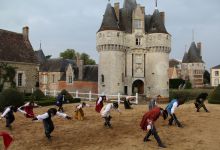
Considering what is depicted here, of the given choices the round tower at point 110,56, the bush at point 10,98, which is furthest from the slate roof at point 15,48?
the bush at point 10,98

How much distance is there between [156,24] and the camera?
46531mm

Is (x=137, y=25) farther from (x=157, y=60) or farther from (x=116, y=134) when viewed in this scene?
(x=116, y=134)

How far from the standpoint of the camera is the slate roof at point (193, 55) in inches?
3095

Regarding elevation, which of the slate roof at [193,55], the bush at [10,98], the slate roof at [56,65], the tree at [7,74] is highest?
the slate roof at [193,55]

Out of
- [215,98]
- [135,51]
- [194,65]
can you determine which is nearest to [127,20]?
[135,51]

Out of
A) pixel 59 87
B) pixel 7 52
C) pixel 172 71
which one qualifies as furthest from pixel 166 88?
pixel 172 71

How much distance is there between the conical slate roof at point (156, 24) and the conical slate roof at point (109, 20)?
4.98 meters

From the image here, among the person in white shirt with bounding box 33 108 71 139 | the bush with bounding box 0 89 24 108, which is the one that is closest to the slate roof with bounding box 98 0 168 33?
the bush with bounding box 0 89 24 108

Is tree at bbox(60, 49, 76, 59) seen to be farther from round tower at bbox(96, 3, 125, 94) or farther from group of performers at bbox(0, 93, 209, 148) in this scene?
group of performers at bbox(0, 93, 209, 148)

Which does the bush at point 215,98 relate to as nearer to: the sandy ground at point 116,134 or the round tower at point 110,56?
the sandy ground at point 116,134

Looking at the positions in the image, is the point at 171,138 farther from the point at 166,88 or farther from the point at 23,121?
the point at 166,88

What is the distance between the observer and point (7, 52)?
37000mm

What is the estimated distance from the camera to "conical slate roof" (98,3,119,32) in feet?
145

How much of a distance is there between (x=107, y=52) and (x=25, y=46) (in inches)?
403
